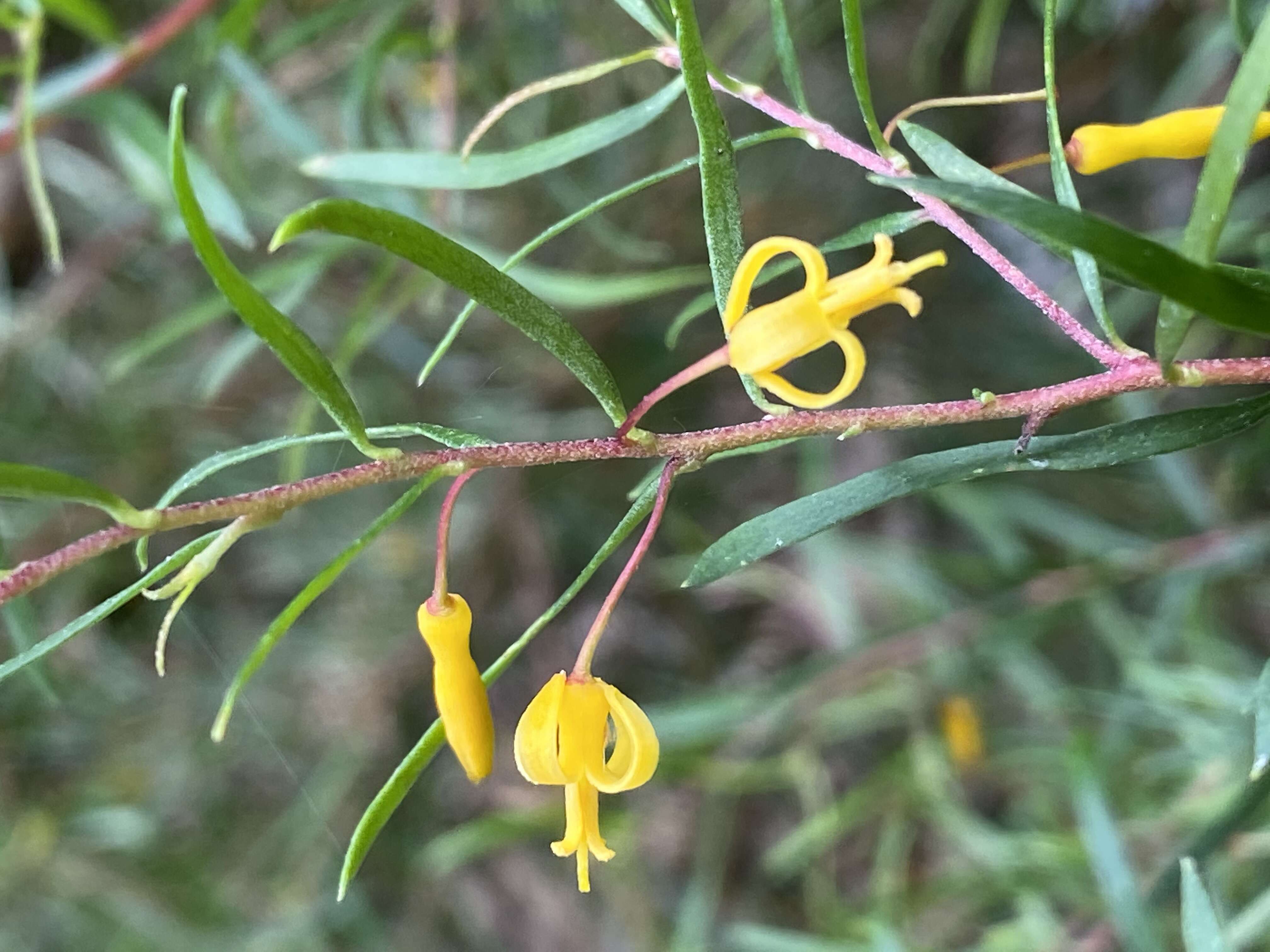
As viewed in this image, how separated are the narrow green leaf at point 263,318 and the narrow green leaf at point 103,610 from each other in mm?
57

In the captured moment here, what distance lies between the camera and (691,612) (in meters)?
1.37

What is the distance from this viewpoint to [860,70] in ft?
1.11

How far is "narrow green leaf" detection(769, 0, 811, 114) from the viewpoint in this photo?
1.31 ft

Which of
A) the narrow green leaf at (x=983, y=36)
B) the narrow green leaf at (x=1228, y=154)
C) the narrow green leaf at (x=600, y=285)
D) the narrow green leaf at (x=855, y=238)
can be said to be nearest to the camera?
the narrow green leaf at (x=1228, y=154)

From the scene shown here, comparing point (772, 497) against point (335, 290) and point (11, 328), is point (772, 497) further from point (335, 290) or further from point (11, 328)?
point (11, 328)

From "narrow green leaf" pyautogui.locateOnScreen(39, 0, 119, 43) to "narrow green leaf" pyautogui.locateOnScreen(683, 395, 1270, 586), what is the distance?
2.09 ft

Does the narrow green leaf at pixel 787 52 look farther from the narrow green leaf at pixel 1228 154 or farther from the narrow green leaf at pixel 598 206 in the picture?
the narrow green leaf at pixel 1228 154

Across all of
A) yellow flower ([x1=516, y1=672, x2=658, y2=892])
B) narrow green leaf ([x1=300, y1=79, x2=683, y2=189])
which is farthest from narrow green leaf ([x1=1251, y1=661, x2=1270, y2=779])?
narrow green leaf ([x1=300, y1=79, x2=683, y2=189])

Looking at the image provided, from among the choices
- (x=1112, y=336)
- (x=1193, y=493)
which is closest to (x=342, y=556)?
(x=1112, y=336)

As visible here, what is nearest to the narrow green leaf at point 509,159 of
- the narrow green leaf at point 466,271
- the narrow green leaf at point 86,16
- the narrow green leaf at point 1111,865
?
the narrow green leaf at point 466,271

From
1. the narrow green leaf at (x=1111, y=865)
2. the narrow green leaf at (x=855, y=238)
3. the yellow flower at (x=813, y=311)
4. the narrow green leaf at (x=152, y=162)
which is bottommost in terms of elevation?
the narrow green leaf at (x=1111, y=865)

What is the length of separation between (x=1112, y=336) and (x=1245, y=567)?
630 mm

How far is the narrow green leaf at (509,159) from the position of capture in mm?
407

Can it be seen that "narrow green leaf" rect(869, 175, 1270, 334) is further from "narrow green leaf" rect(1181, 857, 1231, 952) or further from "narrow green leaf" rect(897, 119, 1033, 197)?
"narrow green leaf" rect(1181, 857, 1231, 952)
